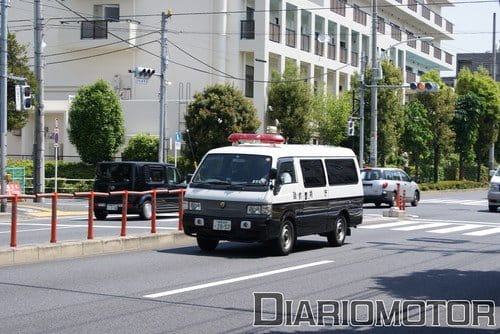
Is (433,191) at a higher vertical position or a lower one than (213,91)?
lower

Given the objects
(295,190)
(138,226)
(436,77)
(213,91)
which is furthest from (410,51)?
Answer: (295,190)

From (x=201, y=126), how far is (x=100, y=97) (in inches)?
219

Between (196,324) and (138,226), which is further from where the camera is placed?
(138,226)

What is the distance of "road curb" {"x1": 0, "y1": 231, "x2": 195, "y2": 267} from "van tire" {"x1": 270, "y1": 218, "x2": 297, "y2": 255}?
2.73 m

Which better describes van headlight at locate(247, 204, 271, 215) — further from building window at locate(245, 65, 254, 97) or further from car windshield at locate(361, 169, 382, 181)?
building window at locate(245, 65, 254, 97)

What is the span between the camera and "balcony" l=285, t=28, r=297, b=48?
1882 inches

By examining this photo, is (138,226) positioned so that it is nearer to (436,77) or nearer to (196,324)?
(196,324)

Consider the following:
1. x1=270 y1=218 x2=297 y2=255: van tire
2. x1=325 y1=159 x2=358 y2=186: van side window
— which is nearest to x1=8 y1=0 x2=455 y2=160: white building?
x1=325 y1=159 x2=358 y2=186: van side window

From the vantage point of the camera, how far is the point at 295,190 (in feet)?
50.9

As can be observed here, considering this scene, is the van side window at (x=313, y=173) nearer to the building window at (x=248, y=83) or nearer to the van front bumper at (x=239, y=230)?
the van front bumper at (x=239, y=230)

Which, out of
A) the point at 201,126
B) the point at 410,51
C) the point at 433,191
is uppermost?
the point at 410,51

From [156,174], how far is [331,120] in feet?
83.4

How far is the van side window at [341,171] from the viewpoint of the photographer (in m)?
17.1

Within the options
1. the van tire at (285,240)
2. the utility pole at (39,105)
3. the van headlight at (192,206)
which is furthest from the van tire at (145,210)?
the van tire at (285,240)
